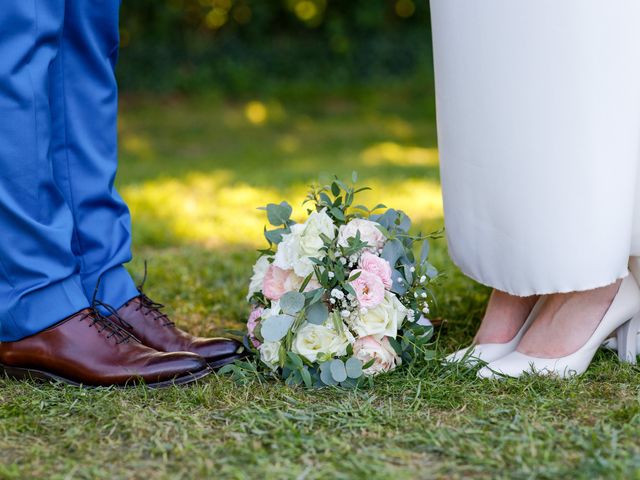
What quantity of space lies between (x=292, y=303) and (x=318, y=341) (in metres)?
0.10

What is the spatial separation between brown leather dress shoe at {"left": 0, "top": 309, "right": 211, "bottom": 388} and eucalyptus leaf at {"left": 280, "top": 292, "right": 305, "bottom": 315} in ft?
0.75

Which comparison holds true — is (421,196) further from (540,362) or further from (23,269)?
(23,269)

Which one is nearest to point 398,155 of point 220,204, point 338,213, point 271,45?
point 220,204

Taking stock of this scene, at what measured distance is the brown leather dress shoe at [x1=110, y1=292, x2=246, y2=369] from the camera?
74.8 inches

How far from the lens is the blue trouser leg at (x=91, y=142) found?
188 cm

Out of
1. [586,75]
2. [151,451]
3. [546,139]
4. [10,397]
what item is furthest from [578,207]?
[10,397]

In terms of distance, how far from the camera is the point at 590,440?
1.43 m

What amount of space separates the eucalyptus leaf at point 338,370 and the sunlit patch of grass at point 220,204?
172cm

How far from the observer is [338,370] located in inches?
67.7

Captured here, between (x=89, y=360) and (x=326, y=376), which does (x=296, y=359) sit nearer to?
(x=326, y=376)

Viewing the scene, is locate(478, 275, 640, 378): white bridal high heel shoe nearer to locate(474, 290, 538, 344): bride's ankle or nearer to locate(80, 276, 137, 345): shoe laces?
locate(474, 290, 538, 344): bride's ankle

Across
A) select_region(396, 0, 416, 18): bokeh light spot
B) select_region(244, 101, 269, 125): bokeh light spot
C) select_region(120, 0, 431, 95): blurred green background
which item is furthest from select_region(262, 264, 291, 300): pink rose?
select_region(396, 0, 416, 18): bokeh light spot

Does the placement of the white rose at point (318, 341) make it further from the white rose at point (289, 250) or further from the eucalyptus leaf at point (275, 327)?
the white rose at point (289, 250)

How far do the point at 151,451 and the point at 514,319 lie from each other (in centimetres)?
94
